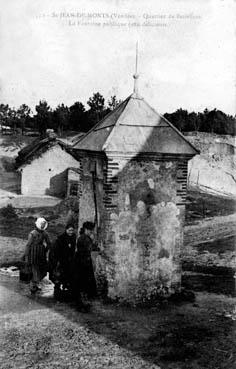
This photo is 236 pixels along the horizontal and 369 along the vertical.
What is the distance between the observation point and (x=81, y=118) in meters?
49.4

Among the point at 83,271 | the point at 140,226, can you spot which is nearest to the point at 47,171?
the point at 140,226

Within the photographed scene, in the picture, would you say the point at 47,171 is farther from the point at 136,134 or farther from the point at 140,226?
the point at 140,226

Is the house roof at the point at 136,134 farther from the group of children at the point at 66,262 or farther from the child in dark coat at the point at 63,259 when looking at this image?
the child in dark coat at the point at 63,259

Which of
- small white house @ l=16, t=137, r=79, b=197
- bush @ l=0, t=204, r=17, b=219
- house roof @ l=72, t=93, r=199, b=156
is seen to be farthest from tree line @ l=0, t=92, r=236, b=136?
house roof @ l=72, t=93, r=199, b=156

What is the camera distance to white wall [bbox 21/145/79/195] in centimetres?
2814

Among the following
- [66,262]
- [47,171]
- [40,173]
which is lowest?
[66,262]

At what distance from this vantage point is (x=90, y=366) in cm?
545

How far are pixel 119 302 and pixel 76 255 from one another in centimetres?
133

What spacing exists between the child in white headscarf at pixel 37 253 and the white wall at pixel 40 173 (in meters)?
19.9

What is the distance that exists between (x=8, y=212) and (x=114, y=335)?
677 inches

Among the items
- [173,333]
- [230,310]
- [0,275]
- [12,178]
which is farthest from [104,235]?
[12,178]

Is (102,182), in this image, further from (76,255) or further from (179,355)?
(179,355)

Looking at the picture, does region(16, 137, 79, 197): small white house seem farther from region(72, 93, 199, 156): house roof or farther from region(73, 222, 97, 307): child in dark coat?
region(73, 222, 97, 307): child in dark coat

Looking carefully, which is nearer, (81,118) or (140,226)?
(140,226)
